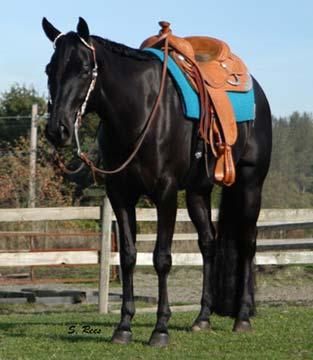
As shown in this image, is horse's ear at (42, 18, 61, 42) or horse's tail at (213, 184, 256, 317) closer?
horse's ear at (42, 18, 61, 42)

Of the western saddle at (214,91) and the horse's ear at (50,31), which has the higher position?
the horse's ear at (50,31)

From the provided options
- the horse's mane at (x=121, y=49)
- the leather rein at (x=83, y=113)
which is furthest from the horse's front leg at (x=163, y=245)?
the horse's mane at (x=121, y=49)

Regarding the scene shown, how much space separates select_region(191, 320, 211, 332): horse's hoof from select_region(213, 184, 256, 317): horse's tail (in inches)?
18.5

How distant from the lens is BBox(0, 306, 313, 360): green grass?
19.3ft

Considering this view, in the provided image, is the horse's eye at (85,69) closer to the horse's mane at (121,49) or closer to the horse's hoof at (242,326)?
the horse's mane at (121,49)

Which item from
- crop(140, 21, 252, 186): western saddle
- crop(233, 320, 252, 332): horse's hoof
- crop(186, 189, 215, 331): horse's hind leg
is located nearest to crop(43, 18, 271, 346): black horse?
crop(140, 21, 252, 186): western saddle

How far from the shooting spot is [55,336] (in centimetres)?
676

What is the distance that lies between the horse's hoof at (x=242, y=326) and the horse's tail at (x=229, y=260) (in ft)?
1.18

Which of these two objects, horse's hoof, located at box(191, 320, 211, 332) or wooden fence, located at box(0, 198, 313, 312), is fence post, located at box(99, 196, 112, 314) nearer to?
wooden fence, located at box(0, 198, 313, 312)

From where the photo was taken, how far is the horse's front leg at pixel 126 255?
634 centimetres

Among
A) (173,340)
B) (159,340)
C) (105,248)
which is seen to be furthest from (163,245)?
(105,248)

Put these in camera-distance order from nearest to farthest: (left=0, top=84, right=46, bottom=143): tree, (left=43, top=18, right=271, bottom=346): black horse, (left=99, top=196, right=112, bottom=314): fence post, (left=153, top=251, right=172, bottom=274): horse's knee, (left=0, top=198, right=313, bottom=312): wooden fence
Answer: (left=43, top=18, right=271, bottom=346): black horse, (left=153, top=251, right=172, bottom=274): horse's knee, (left=99, top=196, right=112, bottom=314): fence post, (left=0, top=198, right=313, bottom=312): wooden fence, (left=0, top=84, right=46, bottom=143): tree

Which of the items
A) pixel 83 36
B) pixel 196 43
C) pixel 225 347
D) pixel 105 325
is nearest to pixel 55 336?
pixel 105 325

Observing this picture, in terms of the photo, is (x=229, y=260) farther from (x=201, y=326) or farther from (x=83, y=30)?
(x=83, y=30)
